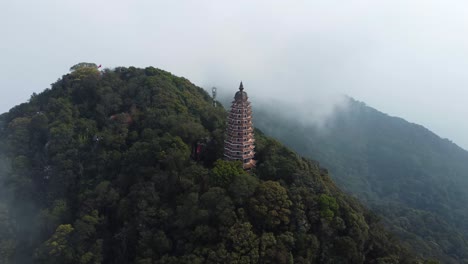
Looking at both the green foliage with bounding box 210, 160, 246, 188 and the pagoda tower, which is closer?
the green foliage with bounding box 210, 160, 246, 188

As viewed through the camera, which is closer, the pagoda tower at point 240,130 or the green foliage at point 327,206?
the green foliage at point 327,206

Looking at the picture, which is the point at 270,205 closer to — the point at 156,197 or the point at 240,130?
the point at 240,130

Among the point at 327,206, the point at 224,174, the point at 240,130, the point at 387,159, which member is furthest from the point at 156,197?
the point at 387,159

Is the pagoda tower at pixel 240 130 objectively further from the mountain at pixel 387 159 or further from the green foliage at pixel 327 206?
the mountain at pixel 387 159

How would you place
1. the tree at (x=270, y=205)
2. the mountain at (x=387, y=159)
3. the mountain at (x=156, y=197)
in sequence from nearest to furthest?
the tree at (x=270, y=205) → the mountain at (x=156, y=197) → the mountain at (x=387, y=159)

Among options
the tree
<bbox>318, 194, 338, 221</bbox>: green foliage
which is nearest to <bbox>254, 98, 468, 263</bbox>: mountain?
<bbox>318, 194, 338, 221</bbox>: green foliage

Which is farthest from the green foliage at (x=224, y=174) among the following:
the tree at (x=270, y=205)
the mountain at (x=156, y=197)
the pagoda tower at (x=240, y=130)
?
the pagoda tower at (x=240, y=130)

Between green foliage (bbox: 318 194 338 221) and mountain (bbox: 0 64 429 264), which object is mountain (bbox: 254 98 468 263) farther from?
mountain (bbox: 0 64 429 264)

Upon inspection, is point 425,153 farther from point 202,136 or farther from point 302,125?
point 202,136
